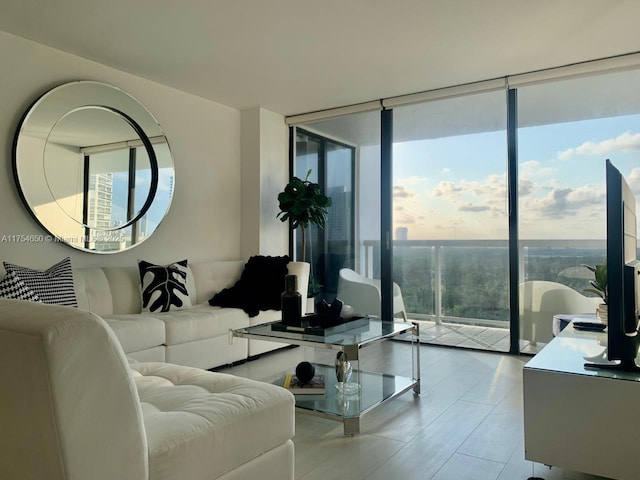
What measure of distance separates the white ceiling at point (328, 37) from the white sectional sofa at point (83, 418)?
7.84 feet

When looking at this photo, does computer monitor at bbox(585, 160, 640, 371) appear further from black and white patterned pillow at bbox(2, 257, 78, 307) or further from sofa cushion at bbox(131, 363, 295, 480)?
black and white patterned pillow at bbox(2, 257, 78, 307)

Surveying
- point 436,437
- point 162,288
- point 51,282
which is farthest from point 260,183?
point 436,437

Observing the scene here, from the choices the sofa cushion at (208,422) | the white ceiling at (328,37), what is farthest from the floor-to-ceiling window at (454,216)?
the sofa cushion at (208,422)

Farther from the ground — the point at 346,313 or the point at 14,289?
the point at 14,289

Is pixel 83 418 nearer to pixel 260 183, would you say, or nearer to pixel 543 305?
pixel 543 305

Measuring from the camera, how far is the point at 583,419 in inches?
68.9

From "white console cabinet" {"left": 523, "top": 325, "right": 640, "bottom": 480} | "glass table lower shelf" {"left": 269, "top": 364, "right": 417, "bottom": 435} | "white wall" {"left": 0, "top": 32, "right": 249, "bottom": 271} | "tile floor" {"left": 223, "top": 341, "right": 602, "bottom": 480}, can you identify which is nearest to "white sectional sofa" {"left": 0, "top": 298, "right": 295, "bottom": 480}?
"tile floor" {"left": 223, "top": 341, "right": 602, "bottom": 480}

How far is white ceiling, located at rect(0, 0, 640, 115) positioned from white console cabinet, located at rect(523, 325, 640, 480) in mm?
2202

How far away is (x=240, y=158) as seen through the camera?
5227 mm

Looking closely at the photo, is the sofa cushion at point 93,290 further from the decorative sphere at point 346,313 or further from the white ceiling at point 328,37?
the decorative sphere at point 346,313

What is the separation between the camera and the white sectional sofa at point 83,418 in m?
1.06

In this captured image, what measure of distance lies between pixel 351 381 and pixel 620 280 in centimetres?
170

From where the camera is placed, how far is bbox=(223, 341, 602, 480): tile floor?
200 centimetres

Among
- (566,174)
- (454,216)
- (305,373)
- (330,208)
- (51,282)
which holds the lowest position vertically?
(305,373)
